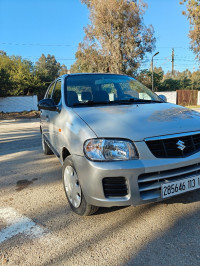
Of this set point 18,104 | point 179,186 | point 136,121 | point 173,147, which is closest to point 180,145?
point 173,147

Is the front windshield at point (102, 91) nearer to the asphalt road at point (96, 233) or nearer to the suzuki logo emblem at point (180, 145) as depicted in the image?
the suzuki logo emblem at point (180, 145)

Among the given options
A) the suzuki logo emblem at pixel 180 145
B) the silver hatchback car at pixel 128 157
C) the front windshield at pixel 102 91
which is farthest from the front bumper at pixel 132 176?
the front windshield at pixel 102 91

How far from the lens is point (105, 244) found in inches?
76.9

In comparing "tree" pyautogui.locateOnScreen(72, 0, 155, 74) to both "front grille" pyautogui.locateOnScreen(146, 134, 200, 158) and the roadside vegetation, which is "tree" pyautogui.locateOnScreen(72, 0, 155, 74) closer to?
the roadside vegetation

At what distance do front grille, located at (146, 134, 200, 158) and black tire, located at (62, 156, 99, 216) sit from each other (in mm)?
874

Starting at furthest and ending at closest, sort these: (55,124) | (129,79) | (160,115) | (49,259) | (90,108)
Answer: (129,79)
(55,124)
(90,108)
(160,115)
(49,259)

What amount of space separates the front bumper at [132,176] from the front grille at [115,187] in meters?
0.03

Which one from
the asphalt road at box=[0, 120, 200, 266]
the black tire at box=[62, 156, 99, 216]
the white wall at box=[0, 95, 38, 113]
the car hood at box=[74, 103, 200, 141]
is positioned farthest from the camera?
the white wall at box=[0, 95, 38, 113]

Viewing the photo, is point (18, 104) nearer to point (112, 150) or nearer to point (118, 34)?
point (118, 34)

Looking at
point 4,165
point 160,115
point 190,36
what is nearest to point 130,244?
point 160,115

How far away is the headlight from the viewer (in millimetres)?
1947

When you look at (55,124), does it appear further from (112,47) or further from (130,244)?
(112,47)

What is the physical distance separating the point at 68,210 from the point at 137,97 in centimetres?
197

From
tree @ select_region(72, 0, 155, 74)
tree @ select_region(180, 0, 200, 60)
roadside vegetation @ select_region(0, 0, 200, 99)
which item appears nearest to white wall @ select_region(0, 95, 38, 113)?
roadside vegetation @ select_region(0, 0, 200, 99)
